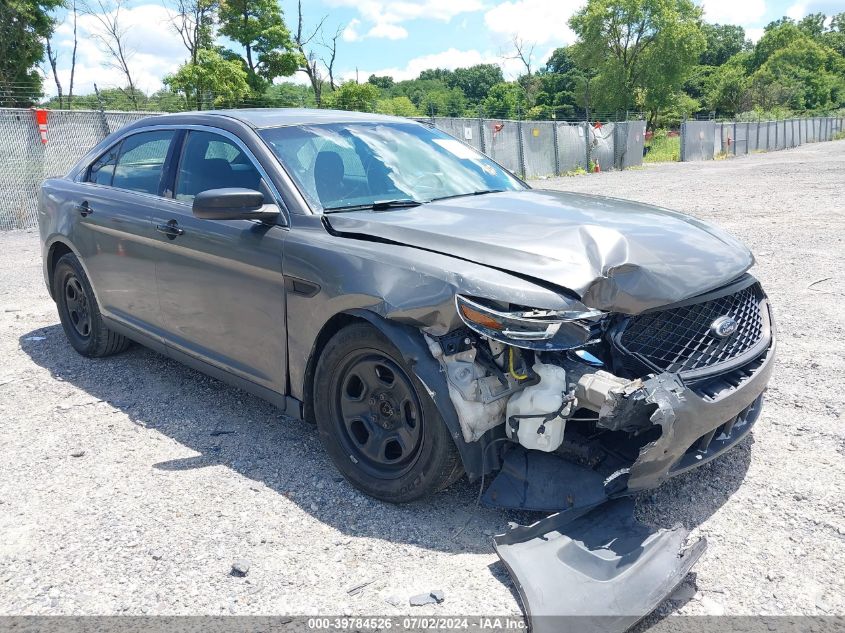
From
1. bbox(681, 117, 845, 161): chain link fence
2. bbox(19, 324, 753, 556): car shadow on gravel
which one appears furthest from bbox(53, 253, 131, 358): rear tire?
bbox(681, 117, 845, 161): chain link fence

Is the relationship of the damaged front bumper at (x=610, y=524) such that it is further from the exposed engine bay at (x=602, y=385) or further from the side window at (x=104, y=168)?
the side window at (x=104, y=168)

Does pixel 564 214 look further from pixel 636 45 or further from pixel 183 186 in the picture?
pixel 636 45

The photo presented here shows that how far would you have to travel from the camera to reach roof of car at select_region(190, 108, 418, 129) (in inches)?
157

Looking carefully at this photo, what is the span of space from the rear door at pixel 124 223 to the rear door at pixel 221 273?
0.18 m

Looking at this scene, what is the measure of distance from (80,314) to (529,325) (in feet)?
13.5

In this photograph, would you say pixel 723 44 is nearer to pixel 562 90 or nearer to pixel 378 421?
pixel 562 90

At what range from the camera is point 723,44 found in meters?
118

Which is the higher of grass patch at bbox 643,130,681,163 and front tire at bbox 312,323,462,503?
grass patch at bbox 643,130,681,163

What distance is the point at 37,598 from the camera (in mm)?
2650

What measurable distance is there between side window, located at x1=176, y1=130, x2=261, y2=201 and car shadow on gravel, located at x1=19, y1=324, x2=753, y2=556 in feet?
4.48

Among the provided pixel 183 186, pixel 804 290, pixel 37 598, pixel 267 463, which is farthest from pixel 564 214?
pixel 804 290

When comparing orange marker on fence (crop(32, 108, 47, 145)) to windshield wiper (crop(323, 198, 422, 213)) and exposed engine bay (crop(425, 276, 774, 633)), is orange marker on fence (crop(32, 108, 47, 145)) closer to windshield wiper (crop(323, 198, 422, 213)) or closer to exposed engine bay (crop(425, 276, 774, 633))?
windshield wiper (crop(323, 198, 422, 213))

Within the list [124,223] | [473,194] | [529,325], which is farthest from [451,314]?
[124,223]

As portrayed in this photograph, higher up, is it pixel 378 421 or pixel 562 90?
pixel 562 90
